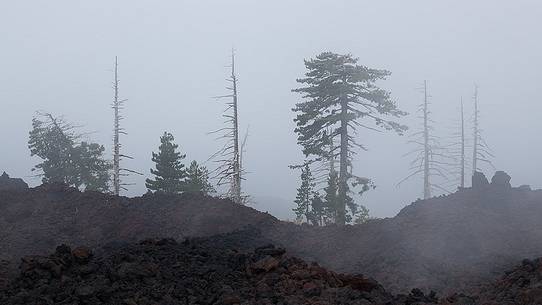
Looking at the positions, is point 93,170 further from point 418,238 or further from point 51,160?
point 418,238

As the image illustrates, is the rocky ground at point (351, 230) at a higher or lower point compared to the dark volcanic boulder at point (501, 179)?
lower

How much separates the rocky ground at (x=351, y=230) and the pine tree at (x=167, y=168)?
7.30m

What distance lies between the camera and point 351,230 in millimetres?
17188

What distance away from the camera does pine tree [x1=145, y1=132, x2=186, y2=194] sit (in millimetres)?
28062

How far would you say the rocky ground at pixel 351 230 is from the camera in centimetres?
1339

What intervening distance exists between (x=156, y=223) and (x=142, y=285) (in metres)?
10.1

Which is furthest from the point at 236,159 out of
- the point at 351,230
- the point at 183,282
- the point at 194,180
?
the point at 183,282

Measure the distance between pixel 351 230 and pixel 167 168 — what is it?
546 inches

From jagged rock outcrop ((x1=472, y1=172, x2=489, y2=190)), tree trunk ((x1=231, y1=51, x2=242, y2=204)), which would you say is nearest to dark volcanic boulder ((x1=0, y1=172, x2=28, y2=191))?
tree trunk ((x1=231, y1=51, x2=242, y2=204))

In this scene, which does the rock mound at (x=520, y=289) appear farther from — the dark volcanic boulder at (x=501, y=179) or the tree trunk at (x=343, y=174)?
the tree trunk at (x=343, y=174)

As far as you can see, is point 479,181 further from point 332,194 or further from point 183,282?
point 183,282

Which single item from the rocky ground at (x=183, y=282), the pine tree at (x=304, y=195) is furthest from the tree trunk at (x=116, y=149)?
the rocky ground at (x=183, y=282)

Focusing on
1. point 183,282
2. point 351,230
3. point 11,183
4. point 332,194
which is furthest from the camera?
point 332,194

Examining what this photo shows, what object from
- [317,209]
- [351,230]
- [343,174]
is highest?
[343,174]
